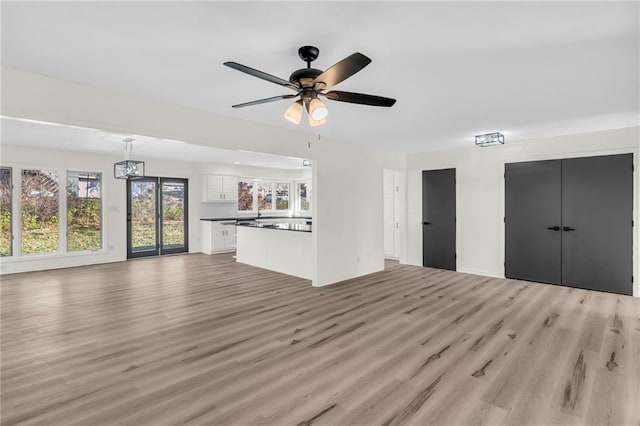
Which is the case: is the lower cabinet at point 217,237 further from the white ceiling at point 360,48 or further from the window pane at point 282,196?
the white ceiling at point 360,48

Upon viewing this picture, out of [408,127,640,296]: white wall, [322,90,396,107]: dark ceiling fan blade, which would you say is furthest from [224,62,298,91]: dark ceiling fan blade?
[408,127,640,296]: white wall

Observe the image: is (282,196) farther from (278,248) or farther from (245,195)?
(278,248)

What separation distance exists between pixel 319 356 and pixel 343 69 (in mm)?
2403

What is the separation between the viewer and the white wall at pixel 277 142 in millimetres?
2855

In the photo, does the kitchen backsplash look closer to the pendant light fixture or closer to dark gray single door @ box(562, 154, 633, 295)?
the pendant light fixture

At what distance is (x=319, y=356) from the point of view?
117 inches

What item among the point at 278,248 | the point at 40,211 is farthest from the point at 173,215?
the point at 278,248

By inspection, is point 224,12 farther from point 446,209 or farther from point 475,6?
point 446,209

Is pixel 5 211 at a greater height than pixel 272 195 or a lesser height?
lesser

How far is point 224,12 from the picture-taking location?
6.36 feet

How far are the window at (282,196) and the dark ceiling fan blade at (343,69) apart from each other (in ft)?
29.2

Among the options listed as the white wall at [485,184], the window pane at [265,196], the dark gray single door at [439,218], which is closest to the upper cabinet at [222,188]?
the window pane at [265,196]

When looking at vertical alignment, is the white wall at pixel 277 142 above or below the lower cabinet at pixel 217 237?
above

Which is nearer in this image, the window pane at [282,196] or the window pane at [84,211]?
the window pane at [84,211]
